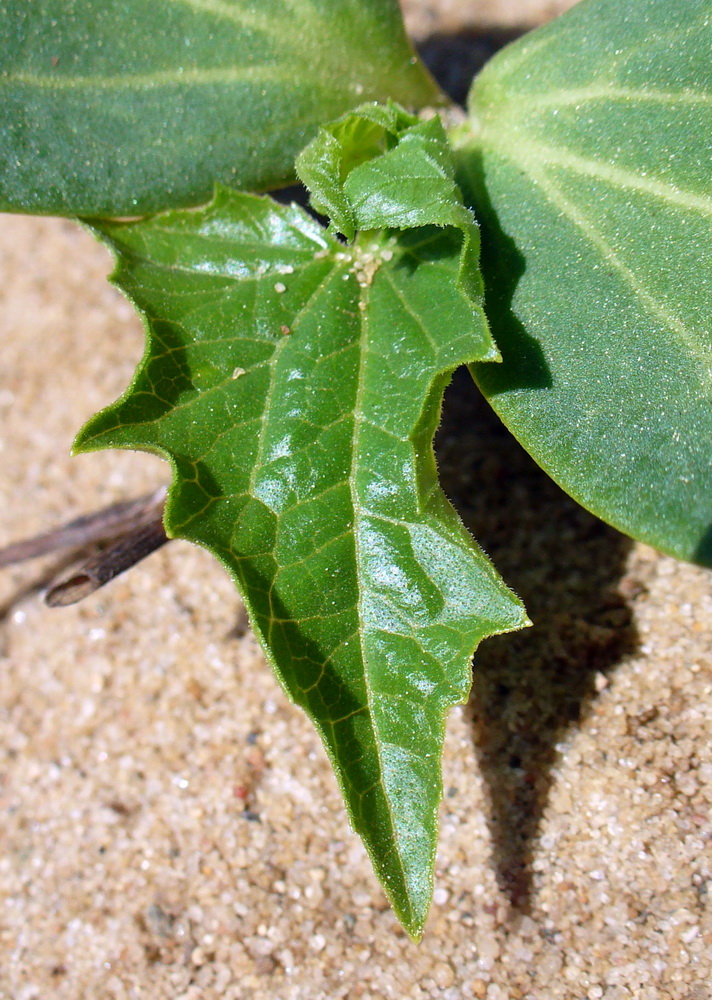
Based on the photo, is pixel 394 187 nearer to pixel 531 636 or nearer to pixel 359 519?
pixel 359 519

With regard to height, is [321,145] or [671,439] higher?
[321,145]

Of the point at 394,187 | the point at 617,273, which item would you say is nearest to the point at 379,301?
the point at 394,187

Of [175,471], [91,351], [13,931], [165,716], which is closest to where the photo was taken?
[175,471]

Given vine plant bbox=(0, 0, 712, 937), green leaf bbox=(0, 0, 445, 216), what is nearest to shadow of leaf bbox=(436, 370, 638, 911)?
vine plant bbox=(0, 0, 712, 937)

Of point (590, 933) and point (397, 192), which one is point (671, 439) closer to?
point (397, 192)

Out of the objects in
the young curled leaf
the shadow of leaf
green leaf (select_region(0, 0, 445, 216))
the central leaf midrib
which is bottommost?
the shadow of leaf

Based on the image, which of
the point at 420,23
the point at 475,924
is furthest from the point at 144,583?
the point at 420,23

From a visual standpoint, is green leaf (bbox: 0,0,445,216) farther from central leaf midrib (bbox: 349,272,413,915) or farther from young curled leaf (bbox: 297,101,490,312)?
central leaf midrib (bbox: 349,272,413,915)
